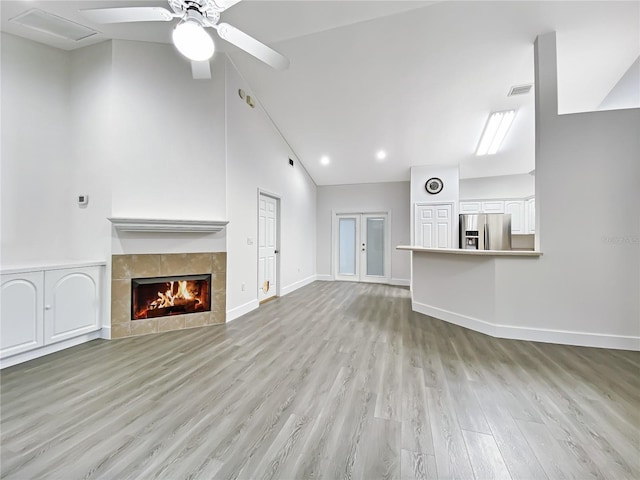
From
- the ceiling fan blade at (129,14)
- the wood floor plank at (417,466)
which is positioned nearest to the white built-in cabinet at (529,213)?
the wood floor plank at (417,466)

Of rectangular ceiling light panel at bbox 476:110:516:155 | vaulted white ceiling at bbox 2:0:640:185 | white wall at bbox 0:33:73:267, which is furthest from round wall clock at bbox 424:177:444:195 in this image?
white wall at bbox 0:33:73:267

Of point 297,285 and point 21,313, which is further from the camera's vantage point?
point 297,285

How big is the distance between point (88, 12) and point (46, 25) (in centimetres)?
174

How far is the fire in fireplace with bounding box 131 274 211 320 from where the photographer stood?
3.18 meters

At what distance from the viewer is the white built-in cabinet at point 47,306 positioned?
2.35m

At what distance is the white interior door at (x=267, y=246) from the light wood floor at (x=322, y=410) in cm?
192

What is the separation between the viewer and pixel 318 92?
430 cm

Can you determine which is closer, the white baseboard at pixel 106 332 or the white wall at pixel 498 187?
the white baseboard at pixel 106 332

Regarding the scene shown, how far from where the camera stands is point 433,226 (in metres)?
6.16

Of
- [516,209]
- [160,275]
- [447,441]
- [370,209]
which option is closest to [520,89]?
[516,209]

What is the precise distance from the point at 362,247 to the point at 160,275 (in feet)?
16.8

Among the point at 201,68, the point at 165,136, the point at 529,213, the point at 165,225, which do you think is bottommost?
the point at 165,225

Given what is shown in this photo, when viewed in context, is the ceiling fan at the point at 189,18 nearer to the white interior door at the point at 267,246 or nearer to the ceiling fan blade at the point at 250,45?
the ceiling fan blade at the point at 250,45

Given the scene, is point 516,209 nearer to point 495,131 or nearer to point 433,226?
point 433,226
